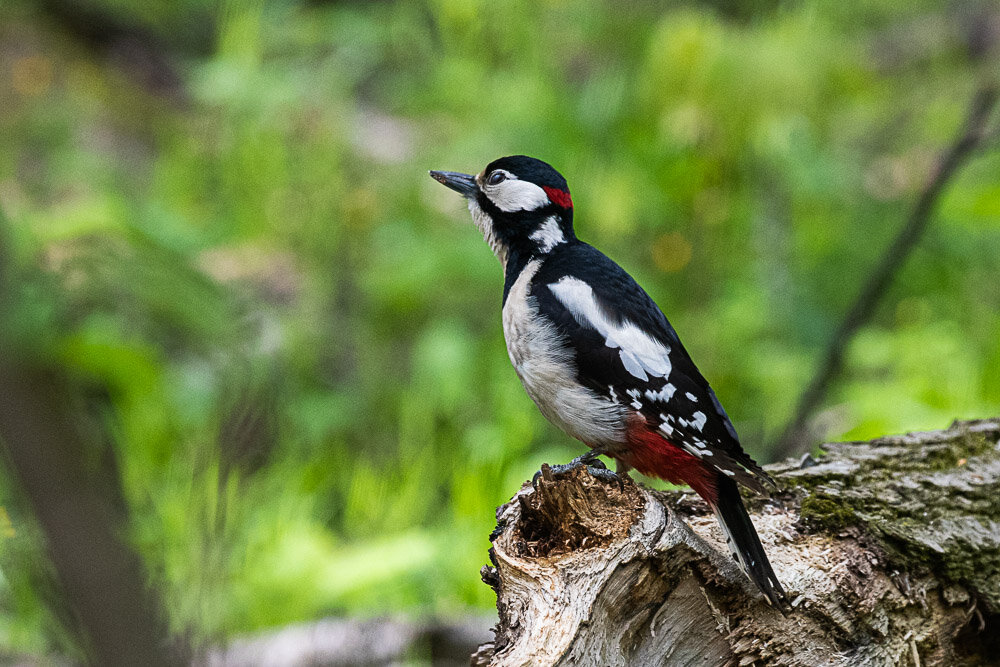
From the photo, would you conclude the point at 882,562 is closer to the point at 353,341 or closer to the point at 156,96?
the point at 353,341

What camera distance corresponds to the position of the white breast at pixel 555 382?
6.44 feet

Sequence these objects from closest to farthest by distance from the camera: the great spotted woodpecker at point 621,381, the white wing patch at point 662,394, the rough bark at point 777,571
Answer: the rough bark at point 777,571, the great spotted woodpecker at point 621,381, the white wing patch at point 662,394

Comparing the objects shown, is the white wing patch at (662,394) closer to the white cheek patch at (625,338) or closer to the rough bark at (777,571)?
the white cheek patch at (625,338)

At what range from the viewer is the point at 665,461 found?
1.90 metres

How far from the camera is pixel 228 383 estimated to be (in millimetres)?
1075

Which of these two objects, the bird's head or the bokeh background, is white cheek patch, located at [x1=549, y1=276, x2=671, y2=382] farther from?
the bokeh background

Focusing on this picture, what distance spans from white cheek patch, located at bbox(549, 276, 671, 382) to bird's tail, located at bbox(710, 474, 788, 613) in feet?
1.01

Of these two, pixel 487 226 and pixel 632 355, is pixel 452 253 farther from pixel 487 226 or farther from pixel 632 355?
pixel 632 355

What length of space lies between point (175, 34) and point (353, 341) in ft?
15.5

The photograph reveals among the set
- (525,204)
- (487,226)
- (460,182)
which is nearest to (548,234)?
(525,204)

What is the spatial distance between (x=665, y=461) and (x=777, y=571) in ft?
1.03

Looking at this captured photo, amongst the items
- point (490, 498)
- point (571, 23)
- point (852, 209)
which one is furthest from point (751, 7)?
point (490, 498)

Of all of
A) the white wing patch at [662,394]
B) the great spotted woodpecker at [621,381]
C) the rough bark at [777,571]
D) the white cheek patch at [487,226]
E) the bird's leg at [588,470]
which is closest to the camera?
the rough bark at [777,571]

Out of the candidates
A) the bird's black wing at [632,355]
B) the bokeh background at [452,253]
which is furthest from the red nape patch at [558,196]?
the bokeh background at [452,253]
